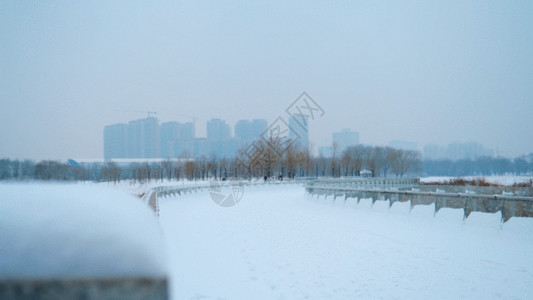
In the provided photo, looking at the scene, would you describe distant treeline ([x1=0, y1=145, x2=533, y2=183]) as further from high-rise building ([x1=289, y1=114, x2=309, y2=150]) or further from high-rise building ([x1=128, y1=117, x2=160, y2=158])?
high-rise building ([x1=128, y1=117, x2=160, y2=158])

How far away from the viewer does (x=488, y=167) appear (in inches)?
3762

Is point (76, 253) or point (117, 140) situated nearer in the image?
point (76, 253)

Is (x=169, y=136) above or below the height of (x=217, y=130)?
below

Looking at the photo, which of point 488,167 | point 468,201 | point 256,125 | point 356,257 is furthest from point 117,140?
point 488,167

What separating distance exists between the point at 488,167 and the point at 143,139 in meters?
92.3

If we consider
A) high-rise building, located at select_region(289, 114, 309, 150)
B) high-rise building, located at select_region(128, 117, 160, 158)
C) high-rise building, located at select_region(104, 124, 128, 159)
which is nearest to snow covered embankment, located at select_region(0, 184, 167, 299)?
high-rise building, located at select_region(289, 114, 309, 150)

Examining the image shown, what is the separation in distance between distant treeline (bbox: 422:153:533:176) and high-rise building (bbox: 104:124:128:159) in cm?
7815

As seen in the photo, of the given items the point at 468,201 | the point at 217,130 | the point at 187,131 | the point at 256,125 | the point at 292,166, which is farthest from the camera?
the point at 217,130

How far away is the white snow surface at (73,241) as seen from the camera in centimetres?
104

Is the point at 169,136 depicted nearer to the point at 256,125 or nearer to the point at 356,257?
the point at 256,125

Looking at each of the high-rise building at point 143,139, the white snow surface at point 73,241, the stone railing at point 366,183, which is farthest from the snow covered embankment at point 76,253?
the high-rise building at point 143,139

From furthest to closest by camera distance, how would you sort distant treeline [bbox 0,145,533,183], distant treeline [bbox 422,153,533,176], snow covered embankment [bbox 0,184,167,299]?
distant treeline [bbox 422,153,533,176] < distant treeline [bbox 0,145,533,183] < snow covered embankment [bbox 0,184,167,299]

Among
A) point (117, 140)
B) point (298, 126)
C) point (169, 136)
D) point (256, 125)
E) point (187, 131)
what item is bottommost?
point (298, 126)

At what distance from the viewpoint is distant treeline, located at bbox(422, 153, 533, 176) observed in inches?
3511
